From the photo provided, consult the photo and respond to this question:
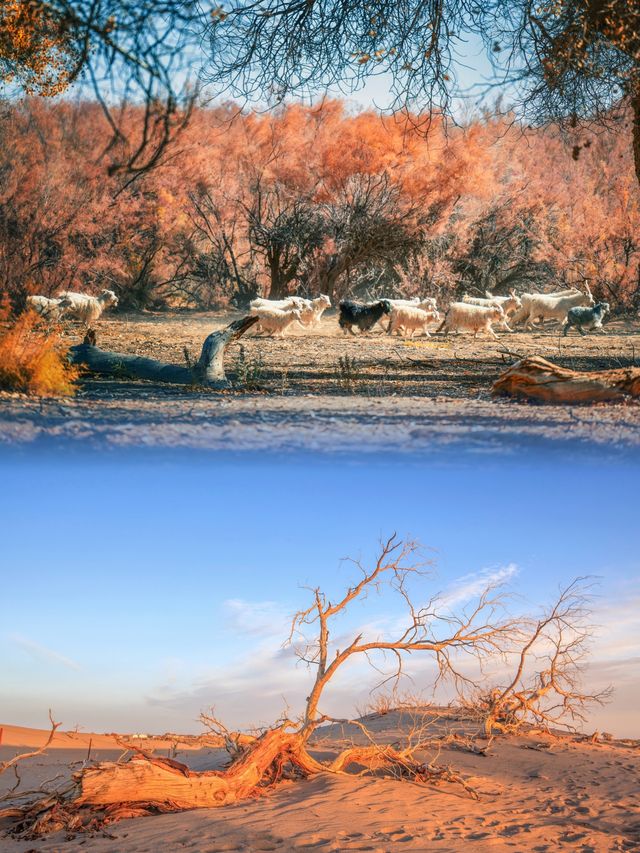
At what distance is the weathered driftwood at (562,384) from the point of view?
741 centimetres

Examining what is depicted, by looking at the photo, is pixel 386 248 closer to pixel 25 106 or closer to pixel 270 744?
pixel 25 106

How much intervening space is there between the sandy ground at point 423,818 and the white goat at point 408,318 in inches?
268

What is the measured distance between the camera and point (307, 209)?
42.2 ft

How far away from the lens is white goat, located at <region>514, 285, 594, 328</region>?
14.9m

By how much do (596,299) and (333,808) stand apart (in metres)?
11.7

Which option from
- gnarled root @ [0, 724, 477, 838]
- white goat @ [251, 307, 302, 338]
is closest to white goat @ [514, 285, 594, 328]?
white goat @ [251, 307, 302, 338]

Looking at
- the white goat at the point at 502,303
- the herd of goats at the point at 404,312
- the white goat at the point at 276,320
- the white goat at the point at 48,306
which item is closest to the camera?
the white goat at the point at 48,306

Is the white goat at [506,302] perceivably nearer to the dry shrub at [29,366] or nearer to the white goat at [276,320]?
the white goat at [276,320]

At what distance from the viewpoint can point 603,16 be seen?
8.55 m

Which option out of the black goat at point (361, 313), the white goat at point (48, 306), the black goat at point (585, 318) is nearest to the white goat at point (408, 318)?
the black goat at point (361, 313)

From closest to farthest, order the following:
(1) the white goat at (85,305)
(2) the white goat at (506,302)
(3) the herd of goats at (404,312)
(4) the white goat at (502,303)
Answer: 1. (1) the white goat at (85,305)
2. (3) the herd of goats at (404,312)
3. (4) the white goat at (502,303)
4. (2) the white goat at (506,302)

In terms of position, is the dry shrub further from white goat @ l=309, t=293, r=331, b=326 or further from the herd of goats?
white goat @ l=309, t=293, r=331, b=326

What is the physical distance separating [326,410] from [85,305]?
5208 millimetres

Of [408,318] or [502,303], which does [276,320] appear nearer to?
[408,318]
